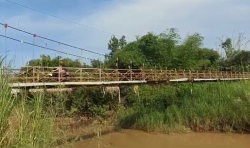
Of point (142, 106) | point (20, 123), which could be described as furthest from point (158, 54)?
point (20, 123)

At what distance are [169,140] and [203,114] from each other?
2.14m

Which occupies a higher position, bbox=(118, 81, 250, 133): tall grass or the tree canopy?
the tree canopy

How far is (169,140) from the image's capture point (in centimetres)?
1291

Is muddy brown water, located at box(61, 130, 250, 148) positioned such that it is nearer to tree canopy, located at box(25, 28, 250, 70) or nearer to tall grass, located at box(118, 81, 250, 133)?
tall grass, located at box(118, 81, 250, 133)

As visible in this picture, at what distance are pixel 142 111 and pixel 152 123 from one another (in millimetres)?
1682

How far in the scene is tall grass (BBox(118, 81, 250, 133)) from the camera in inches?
527

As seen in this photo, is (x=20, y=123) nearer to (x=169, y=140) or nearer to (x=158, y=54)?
(x=169, y=140)

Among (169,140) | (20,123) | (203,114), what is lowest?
(169,140)

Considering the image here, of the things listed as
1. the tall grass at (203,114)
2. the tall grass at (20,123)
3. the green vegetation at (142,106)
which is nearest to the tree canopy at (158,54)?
the green vegetation at (142,106)

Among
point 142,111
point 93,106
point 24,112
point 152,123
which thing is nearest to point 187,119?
point 152,123

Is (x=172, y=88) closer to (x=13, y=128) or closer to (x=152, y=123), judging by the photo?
(x=152, y=123)

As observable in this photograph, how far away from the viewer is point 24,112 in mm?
3480

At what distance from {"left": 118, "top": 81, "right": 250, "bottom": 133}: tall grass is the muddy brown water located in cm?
46

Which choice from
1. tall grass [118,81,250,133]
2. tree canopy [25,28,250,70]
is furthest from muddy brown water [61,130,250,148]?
tree canopy [25,28,250,70]
